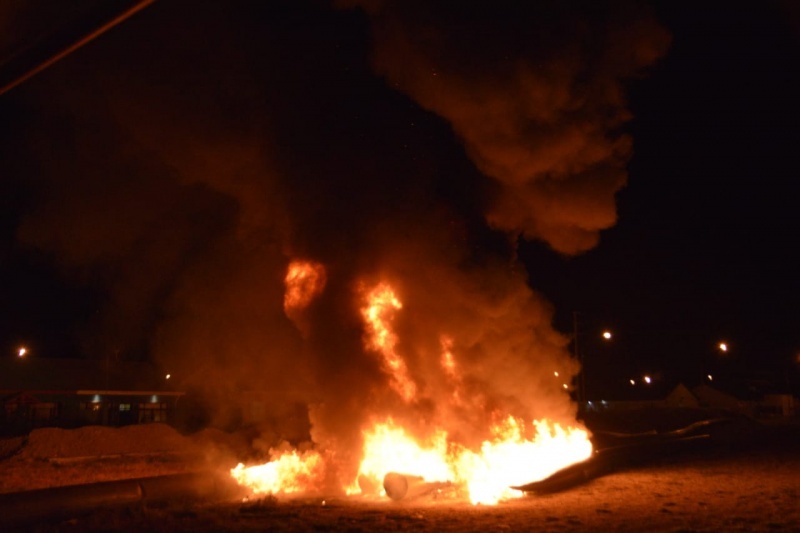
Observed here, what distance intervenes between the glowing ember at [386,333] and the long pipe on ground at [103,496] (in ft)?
14.2

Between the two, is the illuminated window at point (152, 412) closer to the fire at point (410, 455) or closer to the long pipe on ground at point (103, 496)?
the fire at point (410, 455)

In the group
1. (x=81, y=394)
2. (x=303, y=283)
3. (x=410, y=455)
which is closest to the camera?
(x=410, y=455)

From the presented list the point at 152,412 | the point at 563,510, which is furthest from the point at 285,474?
the point at 152,412

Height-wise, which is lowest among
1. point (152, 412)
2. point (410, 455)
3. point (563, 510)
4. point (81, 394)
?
point (563, 510)

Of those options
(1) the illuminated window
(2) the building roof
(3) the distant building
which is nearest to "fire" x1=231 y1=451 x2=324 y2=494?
(3) the distant building

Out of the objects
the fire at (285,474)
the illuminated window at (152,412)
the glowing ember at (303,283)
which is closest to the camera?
the fire at (285,474)

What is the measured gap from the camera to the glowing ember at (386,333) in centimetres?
1662

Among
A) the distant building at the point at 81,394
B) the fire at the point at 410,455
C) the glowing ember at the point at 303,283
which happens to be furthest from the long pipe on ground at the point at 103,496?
the distant building at the point at 81,394

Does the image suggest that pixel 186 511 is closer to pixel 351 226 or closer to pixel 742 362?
pixel 351 226

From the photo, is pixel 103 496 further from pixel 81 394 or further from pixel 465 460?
pixel 81 394

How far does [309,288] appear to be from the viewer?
58.0 feet

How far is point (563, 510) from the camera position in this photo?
12.6 metres

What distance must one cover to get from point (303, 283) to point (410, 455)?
508 centimetres

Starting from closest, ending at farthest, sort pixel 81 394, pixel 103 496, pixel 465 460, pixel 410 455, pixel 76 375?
1. pixel 103 496
2. pixel 465 460
3. pixel 410 455
4. pixel 81 394
5. pixel 76 375
